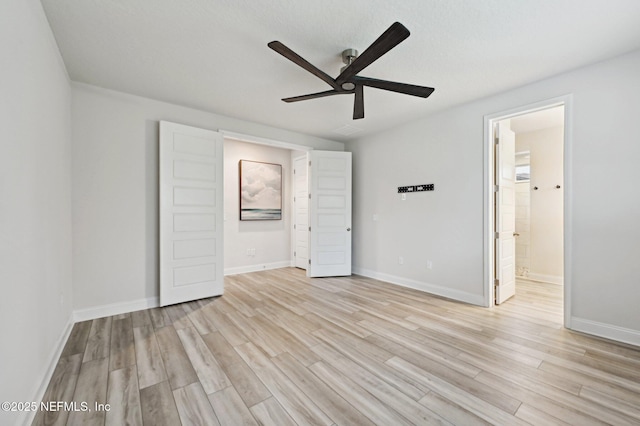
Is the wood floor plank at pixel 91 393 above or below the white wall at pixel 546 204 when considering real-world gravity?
below

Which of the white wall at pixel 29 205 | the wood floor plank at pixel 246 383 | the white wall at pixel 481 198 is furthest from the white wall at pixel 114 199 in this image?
the white wall at pixel 481 198

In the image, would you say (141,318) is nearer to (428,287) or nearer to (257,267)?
(257,267)

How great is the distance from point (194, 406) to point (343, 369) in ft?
3.46

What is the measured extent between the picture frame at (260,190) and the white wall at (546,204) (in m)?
4.95

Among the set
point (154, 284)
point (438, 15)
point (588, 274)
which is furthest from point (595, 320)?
point (154, 284)

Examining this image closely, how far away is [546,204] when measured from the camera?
4789 mm

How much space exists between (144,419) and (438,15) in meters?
3.36

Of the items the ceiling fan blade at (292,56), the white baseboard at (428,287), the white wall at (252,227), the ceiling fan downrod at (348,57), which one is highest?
the ceiling fan downrod at (348,57)

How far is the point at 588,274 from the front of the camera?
8.87 feet

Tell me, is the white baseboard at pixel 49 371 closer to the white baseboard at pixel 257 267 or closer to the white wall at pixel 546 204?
the white baseboard at pixel 257 267

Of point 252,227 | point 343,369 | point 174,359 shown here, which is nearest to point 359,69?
point 343,369

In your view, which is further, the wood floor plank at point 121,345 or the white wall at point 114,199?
A: the white wall at point 114,199

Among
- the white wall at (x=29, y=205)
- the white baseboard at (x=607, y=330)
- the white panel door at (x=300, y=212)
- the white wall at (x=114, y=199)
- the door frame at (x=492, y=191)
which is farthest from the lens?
the white panel door at (x=300, y=212)

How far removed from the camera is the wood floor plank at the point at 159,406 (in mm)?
1552
